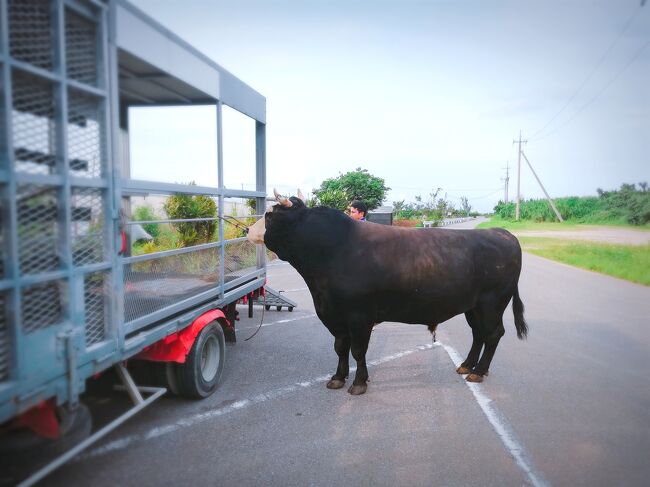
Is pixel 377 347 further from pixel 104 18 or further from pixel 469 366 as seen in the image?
pixel 104 18

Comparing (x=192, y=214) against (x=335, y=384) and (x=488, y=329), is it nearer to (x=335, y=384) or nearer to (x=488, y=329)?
(x=335, y=384)

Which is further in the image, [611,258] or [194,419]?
[611,258]

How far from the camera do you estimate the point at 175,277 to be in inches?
150

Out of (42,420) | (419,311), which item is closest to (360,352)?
(419,311)

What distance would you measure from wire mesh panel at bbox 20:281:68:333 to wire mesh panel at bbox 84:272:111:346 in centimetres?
22

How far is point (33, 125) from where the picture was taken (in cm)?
214

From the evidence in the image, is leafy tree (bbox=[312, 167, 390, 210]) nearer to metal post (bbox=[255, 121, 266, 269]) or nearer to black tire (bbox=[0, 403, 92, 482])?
metal post (bbox=[255, 121, 266, 269])

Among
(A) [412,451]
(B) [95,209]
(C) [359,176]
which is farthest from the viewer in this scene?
(C) [359,176]

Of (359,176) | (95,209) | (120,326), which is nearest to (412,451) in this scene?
(120,326)

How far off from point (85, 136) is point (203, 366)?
7.68 ft

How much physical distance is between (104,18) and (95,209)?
108 centimetres

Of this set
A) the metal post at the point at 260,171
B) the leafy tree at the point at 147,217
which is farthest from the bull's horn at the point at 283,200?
the metal post at the point at 260,171

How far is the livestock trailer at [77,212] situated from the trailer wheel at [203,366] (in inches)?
0.7

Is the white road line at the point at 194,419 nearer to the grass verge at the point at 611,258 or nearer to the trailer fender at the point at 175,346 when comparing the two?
the trailer fender at the point at 175,346
